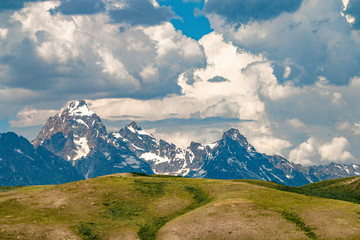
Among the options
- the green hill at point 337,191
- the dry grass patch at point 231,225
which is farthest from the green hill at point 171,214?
the green hill at point 337,191

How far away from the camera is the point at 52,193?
130 meters

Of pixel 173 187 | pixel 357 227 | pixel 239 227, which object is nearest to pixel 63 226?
pixel 239 227

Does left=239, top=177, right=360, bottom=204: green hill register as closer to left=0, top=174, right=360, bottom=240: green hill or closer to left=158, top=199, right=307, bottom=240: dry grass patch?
left=0, top=174, right=360, bottom=240: green hill

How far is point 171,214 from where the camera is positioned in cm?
11975

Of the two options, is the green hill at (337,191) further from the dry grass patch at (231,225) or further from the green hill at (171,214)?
the dry grass patch at (231,225)

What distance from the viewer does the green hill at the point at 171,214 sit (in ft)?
329

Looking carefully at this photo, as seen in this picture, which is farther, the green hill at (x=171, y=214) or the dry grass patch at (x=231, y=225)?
the green hill at (x=171, y=214)

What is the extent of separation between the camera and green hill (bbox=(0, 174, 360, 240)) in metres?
100

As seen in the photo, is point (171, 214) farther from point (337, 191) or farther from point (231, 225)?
point (337, 191)

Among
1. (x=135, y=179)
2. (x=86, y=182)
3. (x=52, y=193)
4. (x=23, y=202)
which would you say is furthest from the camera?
(x=135, y=179)

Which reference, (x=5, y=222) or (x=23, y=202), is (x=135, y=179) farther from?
(x=5, y=222)

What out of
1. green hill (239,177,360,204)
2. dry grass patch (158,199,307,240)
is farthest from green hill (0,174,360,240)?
green hill (239,177,360,204)

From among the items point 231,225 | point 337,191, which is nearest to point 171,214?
point 231,225

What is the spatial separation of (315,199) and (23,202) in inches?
2900
